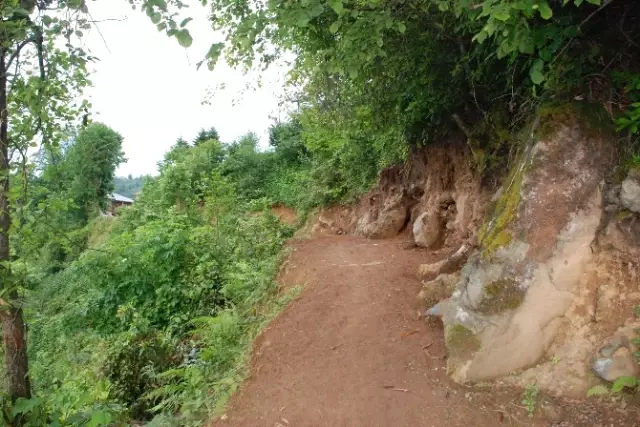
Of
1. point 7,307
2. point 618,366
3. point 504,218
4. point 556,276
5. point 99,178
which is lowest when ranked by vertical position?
point 618,366

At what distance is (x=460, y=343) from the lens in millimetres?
3820

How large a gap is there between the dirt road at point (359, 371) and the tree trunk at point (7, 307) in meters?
1.72

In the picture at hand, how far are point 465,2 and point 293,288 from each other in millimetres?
4240

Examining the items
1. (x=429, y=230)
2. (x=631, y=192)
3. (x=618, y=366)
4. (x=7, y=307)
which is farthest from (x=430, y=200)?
(x=7, y=307)

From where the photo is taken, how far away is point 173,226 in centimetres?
1115

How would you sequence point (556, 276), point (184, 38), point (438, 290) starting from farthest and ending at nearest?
point (438, 290), point (556, 276), point (184, 38)

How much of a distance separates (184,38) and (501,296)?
3.00 meters

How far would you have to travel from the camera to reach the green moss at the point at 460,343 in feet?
12.3

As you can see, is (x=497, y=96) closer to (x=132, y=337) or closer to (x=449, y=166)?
(x=449, y=166)

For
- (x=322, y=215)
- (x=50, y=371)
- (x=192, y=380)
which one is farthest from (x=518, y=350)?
(x=322, y=215)

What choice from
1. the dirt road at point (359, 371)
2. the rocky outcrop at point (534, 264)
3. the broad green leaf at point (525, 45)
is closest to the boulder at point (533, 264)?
the rocky outcrop at point (534, 264)

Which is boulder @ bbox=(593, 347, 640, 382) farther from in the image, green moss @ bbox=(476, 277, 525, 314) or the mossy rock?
the mossy rock

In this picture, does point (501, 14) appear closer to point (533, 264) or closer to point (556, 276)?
point (533, 264)

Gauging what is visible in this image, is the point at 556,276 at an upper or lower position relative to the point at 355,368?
upper
